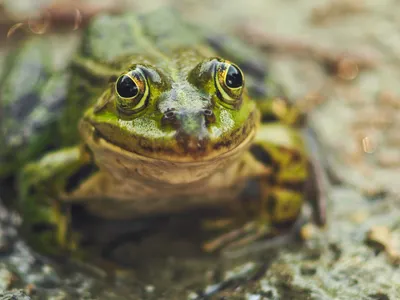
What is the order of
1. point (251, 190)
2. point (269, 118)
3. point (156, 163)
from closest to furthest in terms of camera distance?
point (156, 163) → point (251, 190) → point (269, 118)

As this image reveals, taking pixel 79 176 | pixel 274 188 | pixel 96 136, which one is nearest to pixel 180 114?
pixel 96 136

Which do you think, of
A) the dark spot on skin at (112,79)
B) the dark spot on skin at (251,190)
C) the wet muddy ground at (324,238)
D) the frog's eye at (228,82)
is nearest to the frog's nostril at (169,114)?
the frog's eye at (228,82)

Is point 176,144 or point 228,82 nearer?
point 176,144

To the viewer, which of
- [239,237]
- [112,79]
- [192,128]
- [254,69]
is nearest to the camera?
[192,128]

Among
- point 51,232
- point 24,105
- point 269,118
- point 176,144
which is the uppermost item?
point 24,105

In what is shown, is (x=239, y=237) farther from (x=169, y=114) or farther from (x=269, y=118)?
(x=169, y=114)

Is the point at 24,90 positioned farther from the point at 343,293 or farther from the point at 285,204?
the point at 343,293

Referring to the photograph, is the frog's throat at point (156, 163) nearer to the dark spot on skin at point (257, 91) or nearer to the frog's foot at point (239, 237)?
the frog's foot at point (239, 237)
